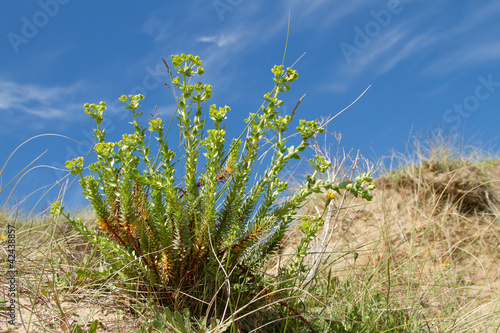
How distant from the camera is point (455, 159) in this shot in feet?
24.3

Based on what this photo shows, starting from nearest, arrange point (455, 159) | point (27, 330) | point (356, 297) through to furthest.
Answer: point (27, 330), point (356, 297), point (455, 159)

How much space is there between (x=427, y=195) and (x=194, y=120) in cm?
593

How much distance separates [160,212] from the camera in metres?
2.03

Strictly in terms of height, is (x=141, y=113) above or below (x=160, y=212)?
above

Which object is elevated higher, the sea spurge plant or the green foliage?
the sea spurge plant

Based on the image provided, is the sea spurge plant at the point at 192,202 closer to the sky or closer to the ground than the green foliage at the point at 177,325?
closer to the sky

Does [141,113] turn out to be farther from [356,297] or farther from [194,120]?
[356,297]

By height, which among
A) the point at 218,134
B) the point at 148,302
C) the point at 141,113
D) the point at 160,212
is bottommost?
the point at 148,302

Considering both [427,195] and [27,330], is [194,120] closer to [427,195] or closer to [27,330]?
[27,330]

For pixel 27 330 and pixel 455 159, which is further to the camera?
pixel 455 159

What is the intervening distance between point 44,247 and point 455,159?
6905mm

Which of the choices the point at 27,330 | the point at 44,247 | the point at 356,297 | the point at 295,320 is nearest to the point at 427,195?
the point at 356,297

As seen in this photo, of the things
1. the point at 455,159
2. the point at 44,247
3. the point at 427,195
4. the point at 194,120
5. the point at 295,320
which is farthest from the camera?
the point at 455,159

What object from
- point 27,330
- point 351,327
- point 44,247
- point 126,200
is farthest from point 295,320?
point 44,247
